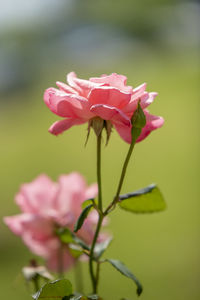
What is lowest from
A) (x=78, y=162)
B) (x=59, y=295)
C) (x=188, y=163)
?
(x=59, y=295)

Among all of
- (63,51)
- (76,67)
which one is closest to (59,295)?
(76,67)

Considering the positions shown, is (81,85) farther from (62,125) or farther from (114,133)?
(114,133)

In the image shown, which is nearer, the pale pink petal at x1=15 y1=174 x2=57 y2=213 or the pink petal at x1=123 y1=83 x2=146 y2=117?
the pink petal at x1=123 y1=83 x2=146 y2=117

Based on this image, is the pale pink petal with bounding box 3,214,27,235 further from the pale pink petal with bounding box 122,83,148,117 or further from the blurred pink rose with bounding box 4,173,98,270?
the pale pink petal with bounding box 122,83,148,117

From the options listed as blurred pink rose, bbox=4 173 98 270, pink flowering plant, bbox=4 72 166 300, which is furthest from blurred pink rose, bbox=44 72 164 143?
blurred pink rose, bbox=4 173 98 270

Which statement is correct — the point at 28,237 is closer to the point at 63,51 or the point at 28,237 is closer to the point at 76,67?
the point at 76,67

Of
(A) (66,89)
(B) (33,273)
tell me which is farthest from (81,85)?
(B) (33,273)

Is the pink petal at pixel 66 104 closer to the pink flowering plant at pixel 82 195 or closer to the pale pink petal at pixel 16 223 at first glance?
the pink flowering plant at pixel 82 195
